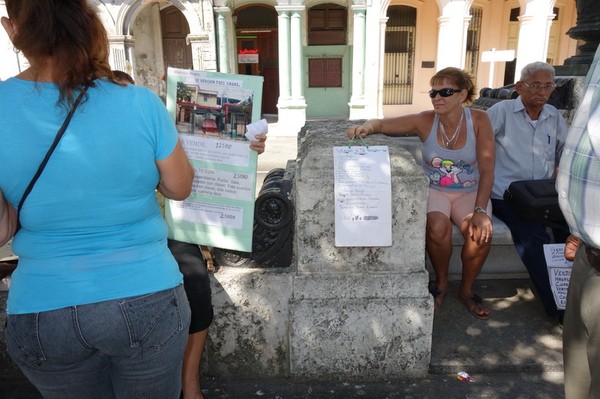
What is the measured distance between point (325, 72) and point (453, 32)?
4419 millimetres

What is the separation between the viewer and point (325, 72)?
16.8 metres

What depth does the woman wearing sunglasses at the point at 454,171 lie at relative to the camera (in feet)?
9.40

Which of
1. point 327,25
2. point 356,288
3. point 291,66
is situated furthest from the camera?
point 327,25

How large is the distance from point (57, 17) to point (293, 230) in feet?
5.17

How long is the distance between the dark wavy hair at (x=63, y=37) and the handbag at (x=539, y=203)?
248 cm

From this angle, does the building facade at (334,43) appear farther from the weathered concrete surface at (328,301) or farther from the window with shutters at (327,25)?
the weathered concrete surface at (328,301)

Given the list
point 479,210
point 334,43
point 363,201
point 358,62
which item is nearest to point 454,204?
point 479,210

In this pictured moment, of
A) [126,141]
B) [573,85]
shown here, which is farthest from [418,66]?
[126,141]

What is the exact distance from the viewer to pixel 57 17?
1203 mm

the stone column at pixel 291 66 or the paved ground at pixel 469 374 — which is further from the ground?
the stone column at pixel 291 66

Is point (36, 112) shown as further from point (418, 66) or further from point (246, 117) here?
point (418, 66)

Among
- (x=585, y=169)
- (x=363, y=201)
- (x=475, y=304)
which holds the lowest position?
(x=475, y=304)

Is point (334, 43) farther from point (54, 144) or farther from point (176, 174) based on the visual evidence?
point (54, 144)

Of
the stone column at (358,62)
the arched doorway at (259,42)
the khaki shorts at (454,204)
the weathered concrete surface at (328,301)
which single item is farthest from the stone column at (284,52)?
the weathered concrete surface at (328,301)
